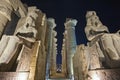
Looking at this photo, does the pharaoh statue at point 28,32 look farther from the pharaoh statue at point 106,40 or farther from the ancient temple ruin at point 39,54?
the pharaoh statue at point 106,40

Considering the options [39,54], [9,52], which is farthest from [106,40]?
[9,52]

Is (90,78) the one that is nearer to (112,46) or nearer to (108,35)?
(112,46)

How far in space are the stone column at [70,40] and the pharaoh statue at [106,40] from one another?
9.30m

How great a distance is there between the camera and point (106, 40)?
6.55 m

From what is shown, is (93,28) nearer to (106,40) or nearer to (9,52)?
(106,40)

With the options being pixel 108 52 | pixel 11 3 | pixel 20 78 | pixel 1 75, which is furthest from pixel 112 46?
pixel 11 3

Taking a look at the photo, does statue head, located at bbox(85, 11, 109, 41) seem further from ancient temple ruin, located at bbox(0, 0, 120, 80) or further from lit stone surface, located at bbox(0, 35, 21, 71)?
lit stone surface, located at bbox(0, 35, 21, 71)

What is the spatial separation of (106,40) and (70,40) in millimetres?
12905

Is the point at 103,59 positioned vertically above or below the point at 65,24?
below

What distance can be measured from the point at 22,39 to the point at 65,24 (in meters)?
15.1

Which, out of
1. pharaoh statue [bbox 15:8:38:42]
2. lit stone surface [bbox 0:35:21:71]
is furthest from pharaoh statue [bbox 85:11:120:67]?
lit stone surface [bbox 0:35:21:71]

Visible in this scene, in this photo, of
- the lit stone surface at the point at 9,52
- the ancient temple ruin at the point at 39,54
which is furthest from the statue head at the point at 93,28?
the lit stone surface at the point at 9,52

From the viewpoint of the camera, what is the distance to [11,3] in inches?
380

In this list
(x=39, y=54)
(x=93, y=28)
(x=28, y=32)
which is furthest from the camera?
(x=93, y=28)
